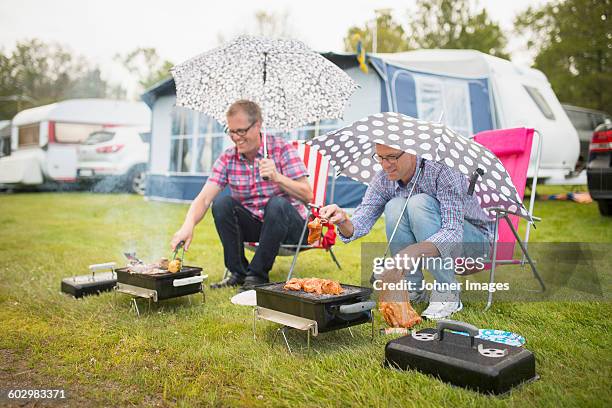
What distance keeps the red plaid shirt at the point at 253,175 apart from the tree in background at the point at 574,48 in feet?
49.4

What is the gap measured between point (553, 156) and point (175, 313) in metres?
7.67

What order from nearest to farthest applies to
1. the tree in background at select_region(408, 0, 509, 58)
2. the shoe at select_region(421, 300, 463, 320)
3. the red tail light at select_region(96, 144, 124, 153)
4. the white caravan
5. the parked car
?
the shoe at select_region(421, 300, 463, 320)
the white caravan
the parked car
the red tail light at select_region(96, 144, 124, 153)
the tree in background at select_region(408, 0, 509, 58)

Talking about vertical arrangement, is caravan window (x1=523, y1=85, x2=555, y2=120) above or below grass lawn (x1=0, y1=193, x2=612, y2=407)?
above

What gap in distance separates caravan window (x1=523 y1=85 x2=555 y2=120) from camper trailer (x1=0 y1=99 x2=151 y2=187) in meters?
9.94

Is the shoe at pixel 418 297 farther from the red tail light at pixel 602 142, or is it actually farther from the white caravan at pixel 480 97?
the white caravan at pixel 480 97

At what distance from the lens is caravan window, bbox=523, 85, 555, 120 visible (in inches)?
343

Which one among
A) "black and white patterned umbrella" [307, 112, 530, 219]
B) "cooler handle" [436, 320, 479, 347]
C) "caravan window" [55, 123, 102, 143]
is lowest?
"cooler handle" [436, 320, 479, 347]

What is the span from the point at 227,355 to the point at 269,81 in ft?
6.40

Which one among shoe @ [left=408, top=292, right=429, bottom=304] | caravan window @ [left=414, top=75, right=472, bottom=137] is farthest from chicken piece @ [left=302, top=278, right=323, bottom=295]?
caravan window @ [left=414, top=75, right=472, bottom=137]

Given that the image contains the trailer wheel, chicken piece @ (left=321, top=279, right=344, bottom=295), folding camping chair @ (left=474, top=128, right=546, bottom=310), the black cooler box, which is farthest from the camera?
the trailer wheel

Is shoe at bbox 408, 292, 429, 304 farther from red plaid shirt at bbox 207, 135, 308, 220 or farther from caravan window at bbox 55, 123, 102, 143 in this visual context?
caravan window at bbox 55, 123, 102, 143

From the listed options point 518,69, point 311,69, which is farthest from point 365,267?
point 518,69

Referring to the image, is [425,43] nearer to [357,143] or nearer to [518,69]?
[518,69]

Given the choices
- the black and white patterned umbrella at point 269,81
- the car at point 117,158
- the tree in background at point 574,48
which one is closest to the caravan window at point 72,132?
the car at point 117,158
